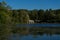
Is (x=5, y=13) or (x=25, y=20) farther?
(x=25, y=20)

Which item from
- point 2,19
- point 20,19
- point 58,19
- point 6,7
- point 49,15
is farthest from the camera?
Result: point 49,15

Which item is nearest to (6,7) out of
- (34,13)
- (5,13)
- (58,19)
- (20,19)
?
(5,13)

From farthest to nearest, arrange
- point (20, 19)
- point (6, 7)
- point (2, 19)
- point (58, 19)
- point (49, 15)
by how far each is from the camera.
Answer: point (49, 15), point (58, 19), point (20, 19), point (6, 7), point (2, 19)

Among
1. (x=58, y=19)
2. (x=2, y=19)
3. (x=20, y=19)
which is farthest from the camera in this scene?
(x=58, y=19)

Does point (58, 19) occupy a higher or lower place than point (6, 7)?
lower

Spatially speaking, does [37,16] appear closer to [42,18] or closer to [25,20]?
[42,18]

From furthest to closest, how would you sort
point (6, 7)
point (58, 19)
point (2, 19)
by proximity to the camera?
point (58, 19), point (6, 7), point (2, 19)

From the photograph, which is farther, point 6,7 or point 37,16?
point 37,16

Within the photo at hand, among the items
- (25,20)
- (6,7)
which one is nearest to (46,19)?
(25,20)

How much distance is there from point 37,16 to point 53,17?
39.8ft

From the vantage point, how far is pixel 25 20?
95.5 meters

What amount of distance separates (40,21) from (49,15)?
6181 mm

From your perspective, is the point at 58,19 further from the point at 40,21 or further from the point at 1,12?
the point at 1,12

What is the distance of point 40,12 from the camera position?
129 metres
